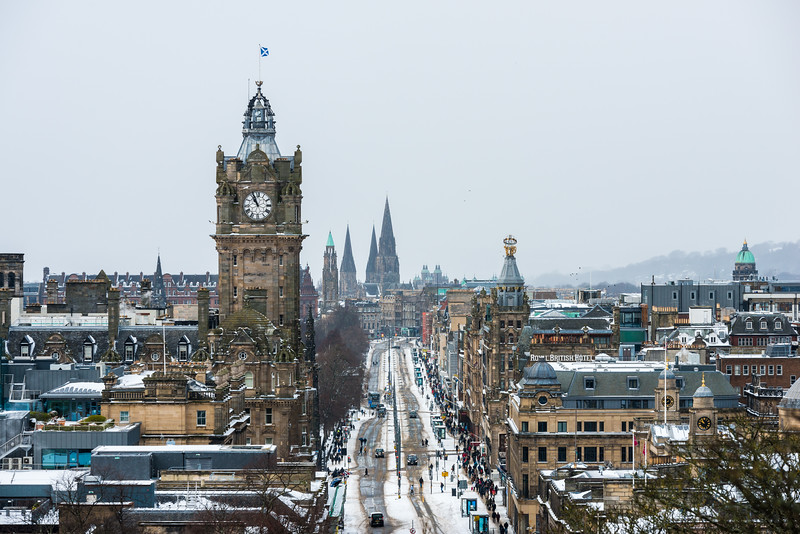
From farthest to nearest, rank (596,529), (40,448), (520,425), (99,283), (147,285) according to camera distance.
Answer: (147,285) → (99,283) → (520,425) → (40,448) → (596,529)

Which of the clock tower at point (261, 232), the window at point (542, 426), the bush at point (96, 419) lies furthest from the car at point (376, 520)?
the bush at point (96, 419)

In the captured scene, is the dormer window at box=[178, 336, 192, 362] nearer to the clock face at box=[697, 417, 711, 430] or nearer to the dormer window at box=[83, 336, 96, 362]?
the dormer window at box=[83, 336, 96, 362]

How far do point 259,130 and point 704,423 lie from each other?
59598 mm

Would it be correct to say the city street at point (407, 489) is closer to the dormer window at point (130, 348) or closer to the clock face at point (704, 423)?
the dormer window at point (130, 348)

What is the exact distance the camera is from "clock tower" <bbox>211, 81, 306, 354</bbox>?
447 feet

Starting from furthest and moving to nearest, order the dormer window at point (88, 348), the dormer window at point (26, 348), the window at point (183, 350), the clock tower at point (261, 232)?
the clock tower at point (261, 232) < the dormer window at point (88, 348) < the window at point (183, 350) < the dormer window at point (26, 348)

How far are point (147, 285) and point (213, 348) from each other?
62876mm

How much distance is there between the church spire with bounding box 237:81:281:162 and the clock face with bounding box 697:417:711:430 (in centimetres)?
5501

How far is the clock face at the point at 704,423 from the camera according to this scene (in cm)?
10030

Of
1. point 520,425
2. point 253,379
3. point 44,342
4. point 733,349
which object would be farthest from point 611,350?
point 44,342

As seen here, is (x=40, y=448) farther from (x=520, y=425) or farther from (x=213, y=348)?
(x=520, y=425)

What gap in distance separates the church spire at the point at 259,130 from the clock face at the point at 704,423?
55005 mm

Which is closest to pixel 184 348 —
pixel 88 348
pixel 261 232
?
pixel 88 348

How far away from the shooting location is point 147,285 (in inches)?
7269
